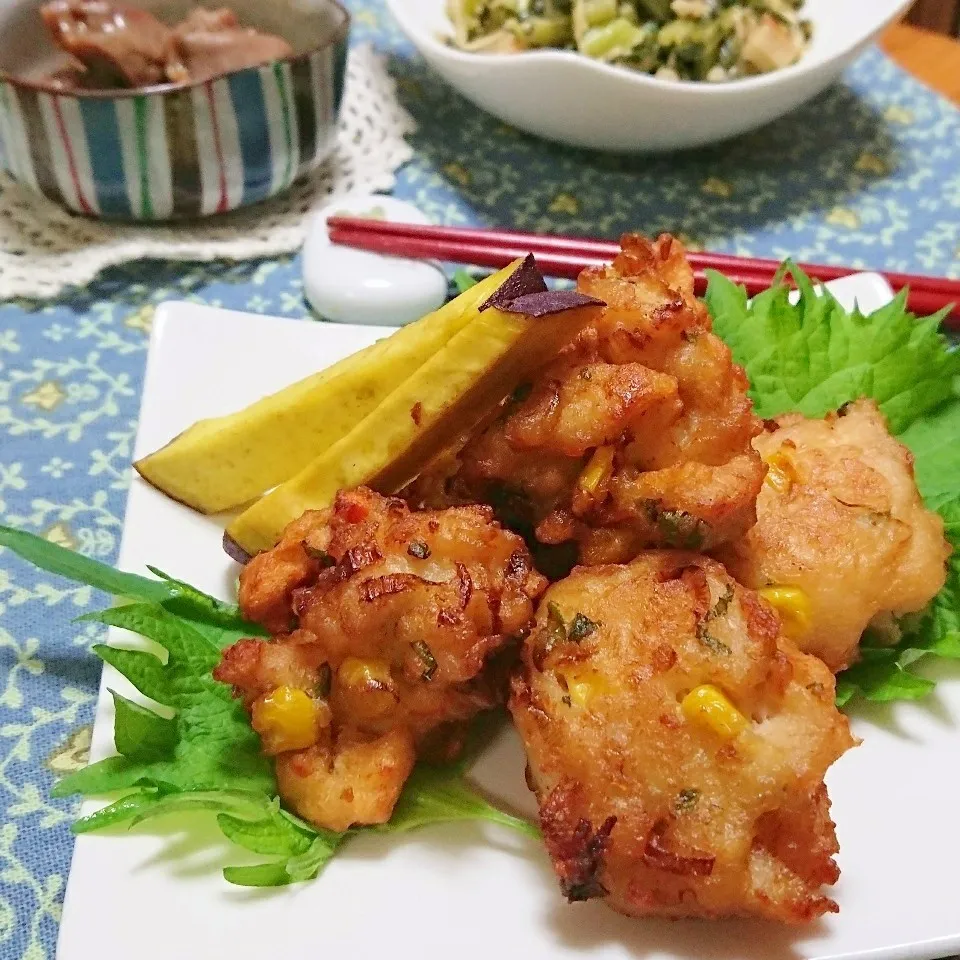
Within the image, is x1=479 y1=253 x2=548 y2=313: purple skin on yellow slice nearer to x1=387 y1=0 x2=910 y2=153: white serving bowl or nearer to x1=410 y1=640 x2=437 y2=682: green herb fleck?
x1=410 y1=640 x2=437 y2=682: green herb fleck

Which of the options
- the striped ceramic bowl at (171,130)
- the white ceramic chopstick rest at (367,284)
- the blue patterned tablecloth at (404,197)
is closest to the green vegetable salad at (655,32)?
the blue patterned tablecloth at (404,197)

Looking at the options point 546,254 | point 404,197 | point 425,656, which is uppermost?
point 425,656

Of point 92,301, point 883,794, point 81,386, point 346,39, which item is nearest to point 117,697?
point 883,794

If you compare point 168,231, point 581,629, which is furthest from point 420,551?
point 168,231

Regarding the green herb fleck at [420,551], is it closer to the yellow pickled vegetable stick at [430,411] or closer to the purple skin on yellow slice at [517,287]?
the yellow pickled vegetable stick at [430,411]

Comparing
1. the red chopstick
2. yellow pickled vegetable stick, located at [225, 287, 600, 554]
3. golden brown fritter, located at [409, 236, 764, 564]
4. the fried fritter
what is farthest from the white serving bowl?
the fried fritter

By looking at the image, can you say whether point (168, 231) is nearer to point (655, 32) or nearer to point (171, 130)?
point (171, 130)

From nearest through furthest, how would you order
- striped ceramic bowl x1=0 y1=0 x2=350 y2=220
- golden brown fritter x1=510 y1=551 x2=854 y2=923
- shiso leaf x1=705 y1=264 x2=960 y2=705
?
1. golden brown fritter x1=510 y1=551 x2=854 y2=923
2. shiso leaf x1=705 y1=264 x2=960 y2=705
3. striped ceramic bowl x1=0 y1=0 x2=350 y2=220
